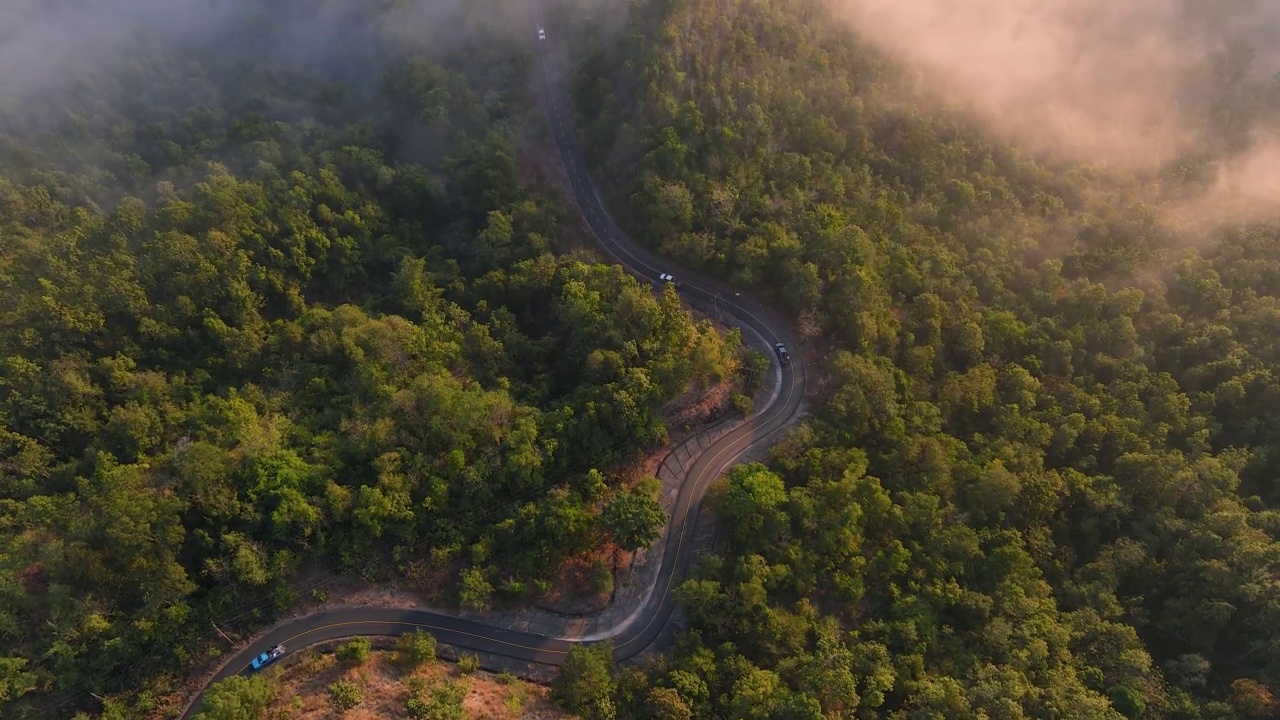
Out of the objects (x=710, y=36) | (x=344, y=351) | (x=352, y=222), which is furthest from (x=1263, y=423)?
(x=352, y=222)

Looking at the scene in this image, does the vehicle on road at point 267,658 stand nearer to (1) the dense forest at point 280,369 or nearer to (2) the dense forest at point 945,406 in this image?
(1) the dense forest at point 280,369

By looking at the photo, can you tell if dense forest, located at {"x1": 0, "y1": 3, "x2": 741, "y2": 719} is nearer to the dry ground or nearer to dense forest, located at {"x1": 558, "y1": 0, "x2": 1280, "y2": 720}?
the dry ground

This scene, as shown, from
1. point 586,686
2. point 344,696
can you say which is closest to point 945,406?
point 586,686

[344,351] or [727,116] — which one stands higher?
[727,116]

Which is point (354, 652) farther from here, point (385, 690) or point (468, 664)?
point (468, 664)

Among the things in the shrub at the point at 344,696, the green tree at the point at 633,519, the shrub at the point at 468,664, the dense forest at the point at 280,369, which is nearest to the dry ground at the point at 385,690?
the shrub at the point at 468,664

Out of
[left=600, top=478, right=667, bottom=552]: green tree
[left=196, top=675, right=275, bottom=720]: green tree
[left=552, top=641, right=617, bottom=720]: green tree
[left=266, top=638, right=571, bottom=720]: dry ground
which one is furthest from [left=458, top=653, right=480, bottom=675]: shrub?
[left=600, top=478, right=667, bottom=552]: green tree

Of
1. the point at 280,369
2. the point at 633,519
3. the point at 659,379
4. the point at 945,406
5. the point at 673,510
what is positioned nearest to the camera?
the point at 633,519

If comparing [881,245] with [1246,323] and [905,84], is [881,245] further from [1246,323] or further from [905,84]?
[1246,323]
